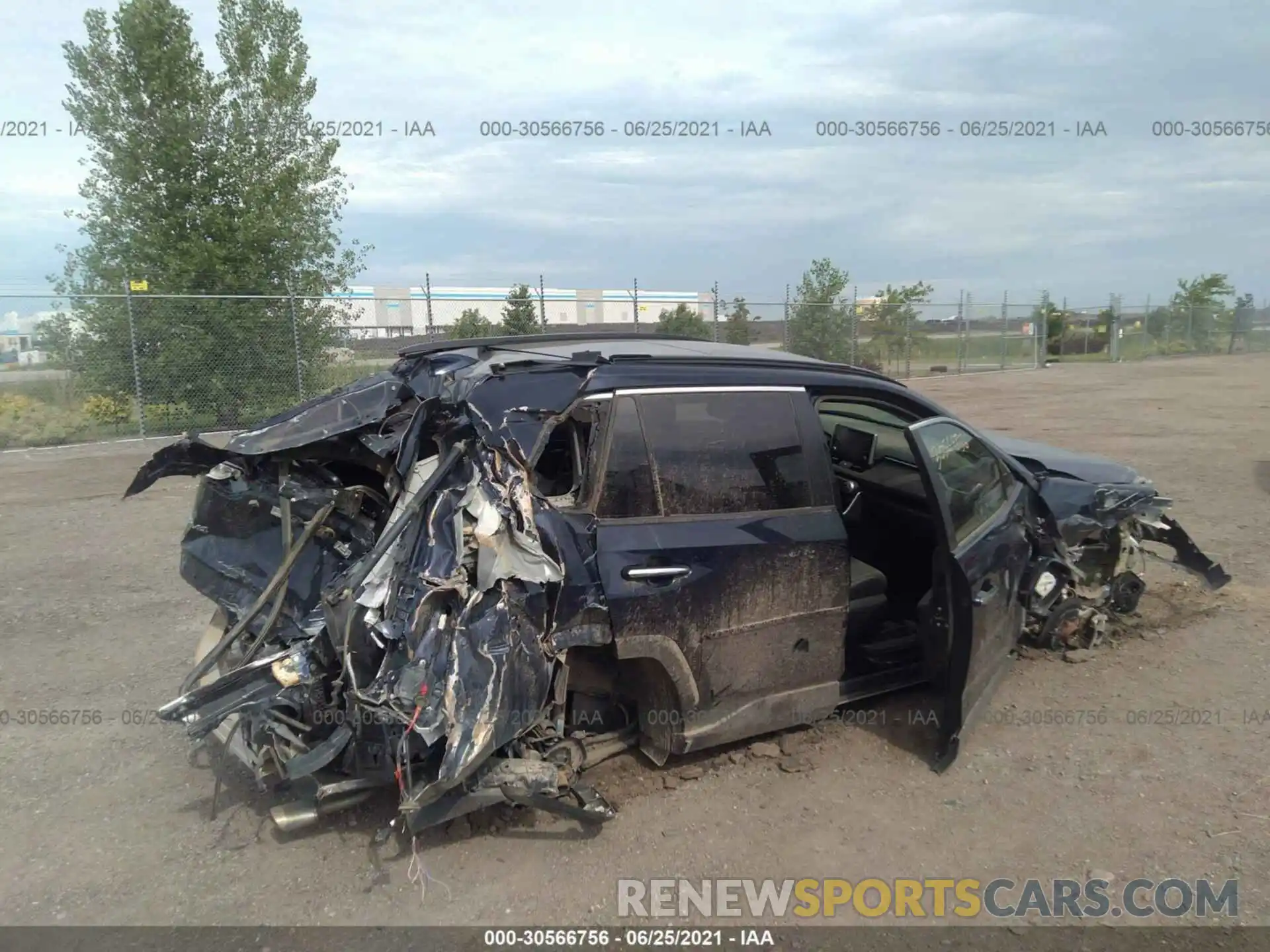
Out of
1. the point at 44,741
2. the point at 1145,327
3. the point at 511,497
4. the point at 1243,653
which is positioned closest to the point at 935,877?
the point at 511,497

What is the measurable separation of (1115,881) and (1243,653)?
274 cm

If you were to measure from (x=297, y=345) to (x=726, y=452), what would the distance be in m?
12.7

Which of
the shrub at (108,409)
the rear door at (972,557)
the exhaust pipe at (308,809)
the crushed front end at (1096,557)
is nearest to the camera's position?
the exhaust pipe at (308,809)

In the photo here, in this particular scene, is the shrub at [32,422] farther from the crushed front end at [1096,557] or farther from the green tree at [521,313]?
the crushed front end at [1096,557]

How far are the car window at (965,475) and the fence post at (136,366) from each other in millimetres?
12731

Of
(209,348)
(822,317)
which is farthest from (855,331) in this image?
(209,348)

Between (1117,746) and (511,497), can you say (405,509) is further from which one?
(1117,746)

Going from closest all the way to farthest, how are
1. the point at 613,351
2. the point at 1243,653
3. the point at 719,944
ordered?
the point at 719,944 → the point at 613,351 → the point at 1243,653

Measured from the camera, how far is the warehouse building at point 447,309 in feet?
51.5

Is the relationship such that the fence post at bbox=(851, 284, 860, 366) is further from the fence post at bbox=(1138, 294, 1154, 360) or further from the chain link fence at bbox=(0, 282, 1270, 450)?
the fence post at bbox=(1138, 294, 1154, 360)

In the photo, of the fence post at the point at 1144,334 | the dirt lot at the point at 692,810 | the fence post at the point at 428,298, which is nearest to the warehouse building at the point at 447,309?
the fence post at the point at 428,298

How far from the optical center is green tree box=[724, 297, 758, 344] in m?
21.1

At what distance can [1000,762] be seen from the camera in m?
4.11

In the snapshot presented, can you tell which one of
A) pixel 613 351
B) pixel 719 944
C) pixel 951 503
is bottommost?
pixel 719 944
